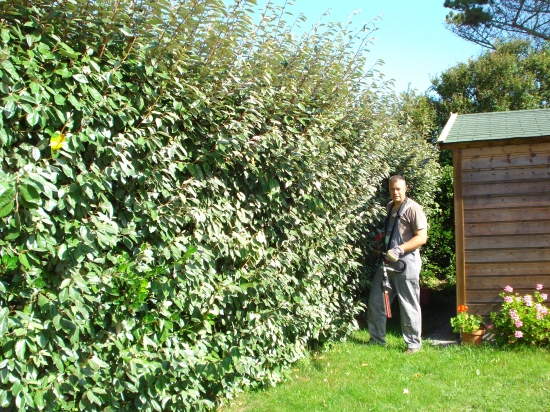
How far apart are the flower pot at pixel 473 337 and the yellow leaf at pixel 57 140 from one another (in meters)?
5.01

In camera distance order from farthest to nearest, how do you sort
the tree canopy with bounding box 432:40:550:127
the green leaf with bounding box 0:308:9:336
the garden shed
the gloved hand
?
the tree canopy with bounding box 432:40:550:127 → the garden shed → the gloved hand → the green leaf with bounding box 0:308:9:336

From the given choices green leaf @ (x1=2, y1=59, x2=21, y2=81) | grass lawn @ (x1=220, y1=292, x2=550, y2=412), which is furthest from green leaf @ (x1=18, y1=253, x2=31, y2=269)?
grass lawn @ (x1=220, y1=292, x2=550, y2=412)

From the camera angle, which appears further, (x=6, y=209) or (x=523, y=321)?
(x=523, y=321)

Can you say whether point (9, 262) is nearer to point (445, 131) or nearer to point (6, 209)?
point (6, 209)

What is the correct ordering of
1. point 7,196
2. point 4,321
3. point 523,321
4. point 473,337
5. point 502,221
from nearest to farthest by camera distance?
point 7,196, point 4,321, point 523,321, point 473,337, point 502,221

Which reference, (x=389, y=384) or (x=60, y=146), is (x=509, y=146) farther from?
(x=60, y=146)

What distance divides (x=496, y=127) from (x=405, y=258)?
2.29 meters

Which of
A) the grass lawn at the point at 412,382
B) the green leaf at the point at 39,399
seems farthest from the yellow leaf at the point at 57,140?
→ the grass lawn at the point at 412,382

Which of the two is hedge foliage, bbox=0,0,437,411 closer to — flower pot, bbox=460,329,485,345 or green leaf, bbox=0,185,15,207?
green leaf, bbox=0,185,15,207

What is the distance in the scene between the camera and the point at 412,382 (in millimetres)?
4984

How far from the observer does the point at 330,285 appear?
559 centimetres

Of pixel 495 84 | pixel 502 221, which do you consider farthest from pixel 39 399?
pixel 495 84

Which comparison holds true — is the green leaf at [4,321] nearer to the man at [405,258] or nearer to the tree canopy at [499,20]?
the man at [405,258]

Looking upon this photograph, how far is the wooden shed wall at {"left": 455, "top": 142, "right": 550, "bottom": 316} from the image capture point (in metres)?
6.22
